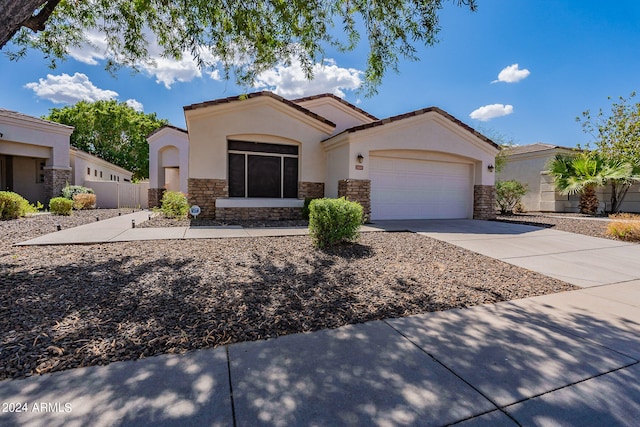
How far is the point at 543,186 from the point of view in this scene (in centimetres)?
1742

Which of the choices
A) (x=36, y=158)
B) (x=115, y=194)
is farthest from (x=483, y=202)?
(x=36, y=158)

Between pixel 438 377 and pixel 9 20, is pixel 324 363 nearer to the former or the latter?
pixel 438 377

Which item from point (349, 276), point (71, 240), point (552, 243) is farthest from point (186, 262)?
point (552, 243)

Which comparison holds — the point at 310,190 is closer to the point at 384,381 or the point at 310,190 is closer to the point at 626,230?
the point at 626,230

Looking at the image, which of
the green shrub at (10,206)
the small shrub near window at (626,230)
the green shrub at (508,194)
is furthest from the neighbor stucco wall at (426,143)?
the green shrub at (10,206)

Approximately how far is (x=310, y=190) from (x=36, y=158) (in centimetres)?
1771

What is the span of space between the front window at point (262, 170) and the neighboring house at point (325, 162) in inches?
1.4

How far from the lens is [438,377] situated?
2.23 metres

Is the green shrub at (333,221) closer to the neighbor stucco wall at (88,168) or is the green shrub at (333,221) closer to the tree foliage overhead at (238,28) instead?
the tree foliage overhead at (238,28)

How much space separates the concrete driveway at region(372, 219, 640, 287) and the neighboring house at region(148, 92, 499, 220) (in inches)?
104

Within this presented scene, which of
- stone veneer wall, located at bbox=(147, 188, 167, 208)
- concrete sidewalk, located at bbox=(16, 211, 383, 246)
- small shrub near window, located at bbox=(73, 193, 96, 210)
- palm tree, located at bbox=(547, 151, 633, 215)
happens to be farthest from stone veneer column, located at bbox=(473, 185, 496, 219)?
small shrub near window, located at bbox=(73, 193, 96, 210)

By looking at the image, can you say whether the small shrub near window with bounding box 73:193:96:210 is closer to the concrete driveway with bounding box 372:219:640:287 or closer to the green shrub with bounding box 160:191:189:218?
the green shrub with bounding box 160:191:189:218

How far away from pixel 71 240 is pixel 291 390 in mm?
6639

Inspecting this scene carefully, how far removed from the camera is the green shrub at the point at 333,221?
6098 millimetres
